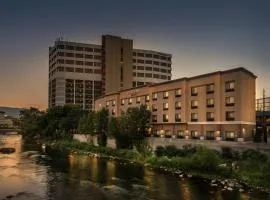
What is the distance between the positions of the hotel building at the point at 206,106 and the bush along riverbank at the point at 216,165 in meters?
12.6

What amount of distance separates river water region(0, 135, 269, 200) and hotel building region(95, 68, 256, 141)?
22.0m

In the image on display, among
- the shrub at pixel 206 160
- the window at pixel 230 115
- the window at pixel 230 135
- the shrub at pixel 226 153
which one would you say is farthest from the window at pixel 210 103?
the shrub at pixel 206 160

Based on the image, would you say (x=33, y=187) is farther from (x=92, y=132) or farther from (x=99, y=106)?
(x=99, y=106)

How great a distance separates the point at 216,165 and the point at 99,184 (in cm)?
1873

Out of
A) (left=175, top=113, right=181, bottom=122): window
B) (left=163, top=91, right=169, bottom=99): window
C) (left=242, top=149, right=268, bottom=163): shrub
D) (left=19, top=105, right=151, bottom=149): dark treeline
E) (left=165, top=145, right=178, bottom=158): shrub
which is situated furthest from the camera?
(left=163, top=91, right=169, bottom=99): window

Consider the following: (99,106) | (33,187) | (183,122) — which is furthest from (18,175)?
(99,106)

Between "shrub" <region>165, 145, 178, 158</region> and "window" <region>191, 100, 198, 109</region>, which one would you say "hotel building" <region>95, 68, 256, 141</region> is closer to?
"window" <region>191, 100, 198, 109</region>

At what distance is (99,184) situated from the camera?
169 feet

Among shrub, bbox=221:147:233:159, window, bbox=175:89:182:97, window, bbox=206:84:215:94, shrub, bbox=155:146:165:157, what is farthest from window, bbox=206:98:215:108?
shrub, bbox=221:147:233:159

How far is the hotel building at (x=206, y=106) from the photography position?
7787cm

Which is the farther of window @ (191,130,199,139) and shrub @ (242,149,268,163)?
window @ (191,130,199,139)

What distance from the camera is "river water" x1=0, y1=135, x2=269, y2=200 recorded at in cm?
4450

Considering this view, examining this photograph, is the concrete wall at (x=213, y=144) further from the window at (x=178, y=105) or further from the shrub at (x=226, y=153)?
the window at (x=178, y=105)

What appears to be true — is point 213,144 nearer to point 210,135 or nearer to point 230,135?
point 230,135
